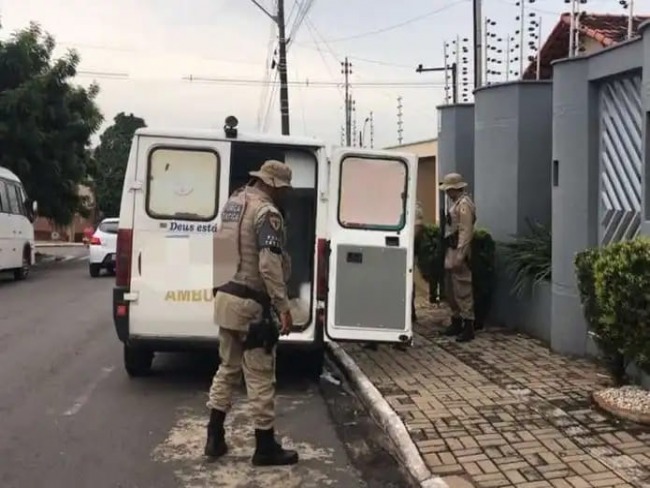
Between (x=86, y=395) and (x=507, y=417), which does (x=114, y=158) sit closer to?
(x=86, y=395)

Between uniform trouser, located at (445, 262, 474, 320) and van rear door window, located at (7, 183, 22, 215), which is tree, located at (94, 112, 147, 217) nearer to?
van rear door window, located at (7, 183, 22, 215)

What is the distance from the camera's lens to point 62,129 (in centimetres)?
2481

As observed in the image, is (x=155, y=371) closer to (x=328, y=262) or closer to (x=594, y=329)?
(x=328, y=262)

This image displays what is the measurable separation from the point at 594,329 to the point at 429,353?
2.34 metres

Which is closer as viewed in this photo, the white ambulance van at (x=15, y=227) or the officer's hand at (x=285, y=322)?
the officer's hand at (x=285, y=322)

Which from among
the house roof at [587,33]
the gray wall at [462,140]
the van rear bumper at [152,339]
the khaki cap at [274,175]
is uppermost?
the house roof at [587,33]

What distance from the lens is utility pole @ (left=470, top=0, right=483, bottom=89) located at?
18000 mm

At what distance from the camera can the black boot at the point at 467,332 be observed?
29.9ft

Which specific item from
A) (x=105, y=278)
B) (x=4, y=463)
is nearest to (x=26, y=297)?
(x=105, y=278)

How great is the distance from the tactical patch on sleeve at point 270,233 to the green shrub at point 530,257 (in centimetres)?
442

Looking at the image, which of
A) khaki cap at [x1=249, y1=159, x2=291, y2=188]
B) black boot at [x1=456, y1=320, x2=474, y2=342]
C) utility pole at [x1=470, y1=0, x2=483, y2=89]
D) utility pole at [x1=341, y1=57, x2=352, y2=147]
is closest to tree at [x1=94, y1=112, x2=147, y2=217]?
utility pole at [x1=341, y1=57, x2=352, y2=147]

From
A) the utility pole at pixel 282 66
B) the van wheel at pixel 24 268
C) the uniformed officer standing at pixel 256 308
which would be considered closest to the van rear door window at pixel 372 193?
the uniformed officer standing at pixel 256 308

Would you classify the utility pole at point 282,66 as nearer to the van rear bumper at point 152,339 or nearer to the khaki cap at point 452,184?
the khaki cap at point 452,184

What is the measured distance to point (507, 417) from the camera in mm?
6012
